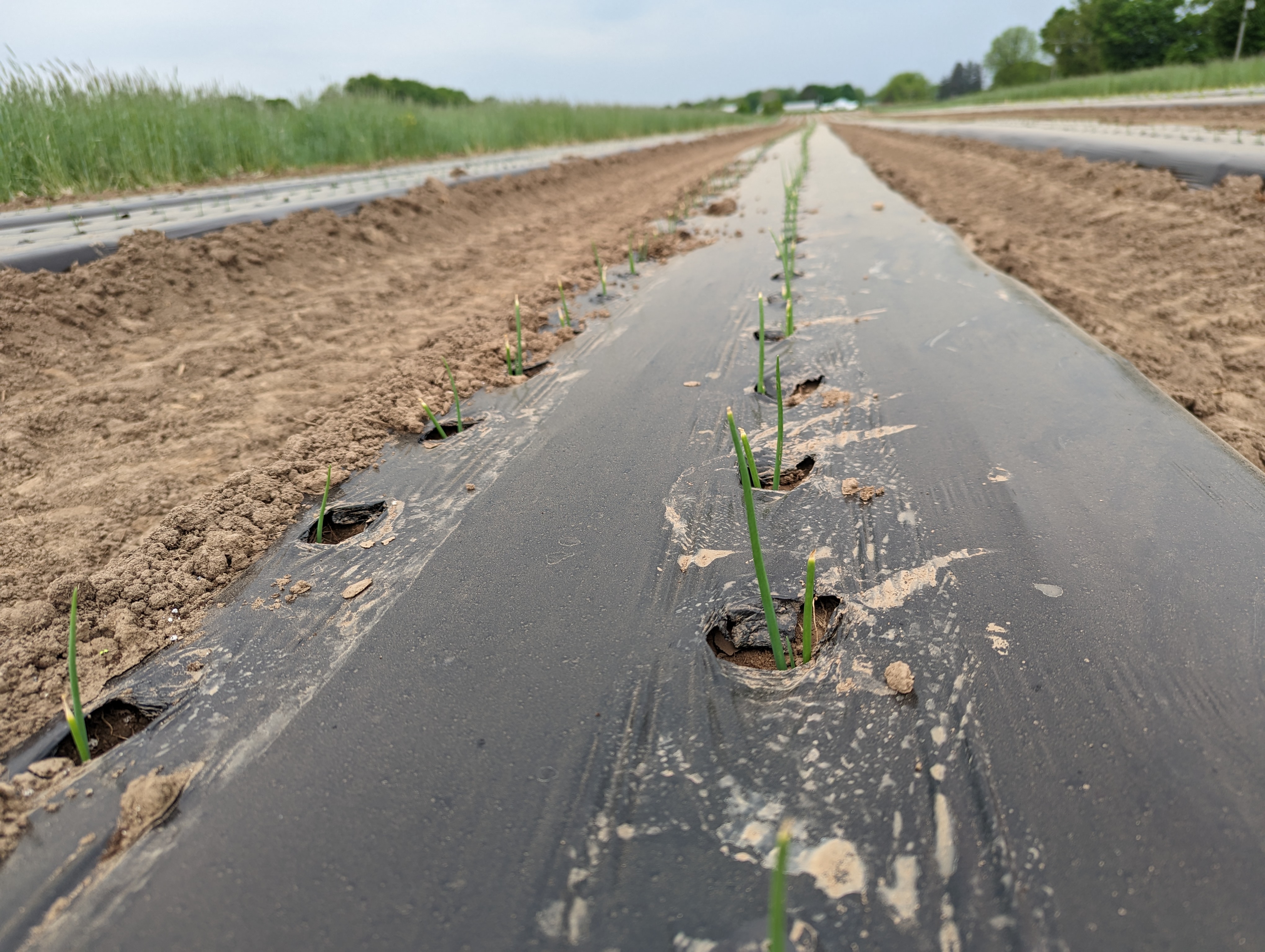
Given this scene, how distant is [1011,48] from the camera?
73562mm

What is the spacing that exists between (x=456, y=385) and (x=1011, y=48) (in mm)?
96712

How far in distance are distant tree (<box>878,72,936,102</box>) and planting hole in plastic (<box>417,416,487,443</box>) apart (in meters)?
100

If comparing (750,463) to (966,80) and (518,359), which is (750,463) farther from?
(966,80)

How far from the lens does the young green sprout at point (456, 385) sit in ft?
6.15

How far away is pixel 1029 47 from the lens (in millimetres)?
72750

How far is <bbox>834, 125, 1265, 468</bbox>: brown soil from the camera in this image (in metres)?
2.17

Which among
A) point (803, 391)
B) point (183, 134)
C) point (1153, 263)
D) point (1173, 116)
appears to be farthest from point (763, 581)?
point (1173, 116)

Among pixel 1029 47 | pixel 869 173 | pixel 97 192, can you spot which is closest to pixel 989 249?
pixel 869 173

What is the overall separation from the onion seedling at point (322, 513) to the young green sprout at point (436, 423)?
30 centimetres

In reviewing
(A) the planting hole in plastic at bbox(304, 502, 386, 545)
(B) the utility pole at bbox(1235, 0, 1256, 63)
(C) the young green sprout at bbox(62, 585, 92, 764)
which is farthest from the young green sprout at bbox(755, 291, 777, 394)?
(B) the utility pole at bbox(1235, 0, 1256, 63)

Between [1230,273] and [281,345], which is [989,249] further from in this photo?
[281,345]

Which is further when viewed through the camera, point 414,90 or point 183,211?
point 414,90

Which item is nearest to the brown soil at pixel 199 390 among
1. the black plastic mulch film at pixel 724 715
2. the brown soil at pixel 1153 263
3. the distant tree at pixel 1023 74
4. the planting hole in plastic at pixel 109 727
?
the planting hole in plastic at pixel 109 727

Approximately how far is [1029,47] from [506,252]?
94512mm
